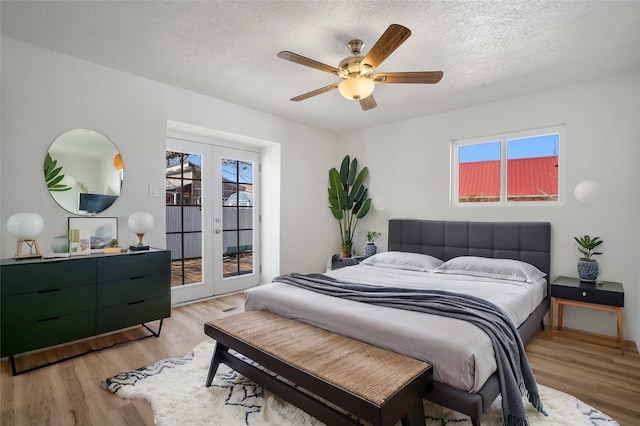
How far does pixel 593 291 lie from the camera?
2865 millimetres

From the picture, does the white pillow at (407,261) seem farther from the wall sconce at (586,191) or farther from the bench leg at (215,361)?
the bench leg at (215,361)

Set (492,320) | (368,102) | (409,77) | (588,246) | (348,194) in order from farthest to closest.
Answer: (348,194) → (588,246) → (368,102) → (409,77) → (492,320)

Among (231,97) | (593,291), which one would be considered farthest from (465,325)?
(231,97)

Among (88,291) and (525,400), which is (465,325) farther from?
(88,291)

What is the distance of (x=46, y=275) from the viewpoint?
2.44 meters

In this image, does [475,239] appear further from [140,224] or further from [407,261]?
[140,224]

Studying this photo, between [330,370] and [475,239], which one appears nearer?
[330,370]

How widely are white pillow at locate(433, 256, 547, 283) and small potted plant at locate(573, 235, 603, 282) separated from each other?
1.13 ft

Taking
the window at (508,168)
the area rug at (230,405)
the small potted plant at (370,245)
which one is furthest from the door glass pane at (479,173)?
the area rug at (230,405)

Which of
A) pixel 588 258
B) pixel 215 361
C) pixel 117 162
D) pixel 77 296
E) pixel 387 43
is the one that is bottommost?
pixel 215 361

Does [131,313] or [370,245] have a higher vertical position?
[370,245]

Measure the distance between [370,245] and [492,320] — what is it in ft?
8.97

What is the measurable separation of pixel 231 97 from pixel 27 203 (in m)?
2.19

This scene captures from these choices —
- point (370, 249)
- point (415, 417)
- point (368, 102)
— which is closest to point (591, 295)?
point (415, 417)
